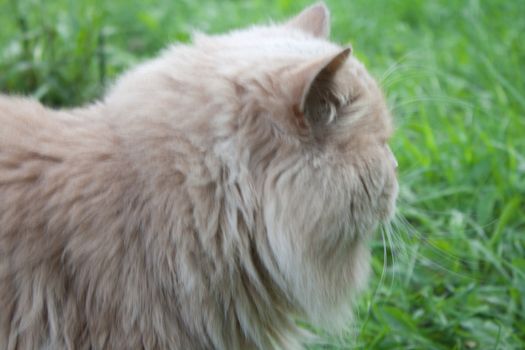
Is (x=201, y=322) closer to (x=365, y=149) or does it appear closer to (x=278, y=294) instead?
(x=278, y=294)

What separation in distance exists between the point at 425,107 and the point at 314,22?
1.64 m

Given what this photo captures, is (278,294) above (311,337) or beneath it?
above

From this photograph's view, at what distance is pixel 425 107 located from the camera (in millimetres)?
3689

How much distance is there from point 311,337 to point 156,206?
2.44 ft

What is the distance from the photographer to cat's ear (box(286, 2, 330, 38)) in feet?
7.18

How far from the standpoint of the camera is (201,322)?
1812 mm

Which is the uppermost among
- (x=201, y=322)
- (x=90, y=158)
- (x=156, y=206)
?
(x=90, y=158)

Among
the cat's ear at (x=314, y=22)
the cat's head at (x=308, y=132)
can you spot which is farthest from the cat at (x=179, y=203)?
the cat's ear at (x=314, y=22)

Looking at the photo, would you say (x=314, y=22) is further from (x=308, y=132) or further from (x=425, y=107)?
(x=425, y=107)

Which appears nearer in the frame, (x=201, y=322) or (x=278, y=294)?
(x=201, y=322)

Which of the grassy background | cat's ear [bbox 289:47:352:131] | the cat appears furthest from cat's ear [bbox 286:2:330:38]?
cat's ear [bbox 289:47:352:131]

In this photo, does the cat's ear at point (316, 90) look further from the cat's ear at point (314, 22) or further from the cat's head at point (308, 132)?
the cat's ear at point (314, 22)

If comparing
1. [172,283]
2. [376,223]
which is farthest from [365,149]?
[172,283]

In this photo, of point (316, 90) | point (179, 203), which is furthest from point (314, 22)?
point (179, 203)
